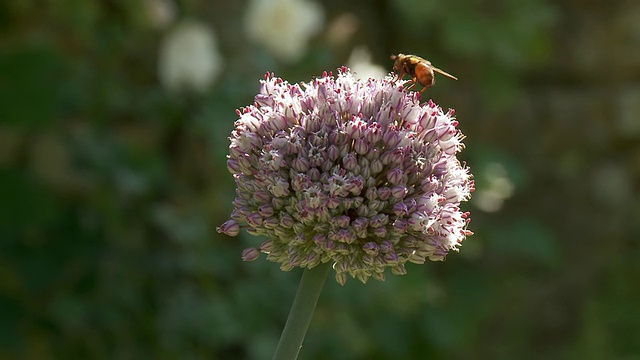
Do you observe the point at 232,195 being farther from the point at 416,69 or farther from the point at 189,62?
the point at 416,69

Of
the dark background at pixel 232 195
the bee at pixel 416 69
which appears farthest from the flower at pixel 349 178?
the dark background at pixel 232 195

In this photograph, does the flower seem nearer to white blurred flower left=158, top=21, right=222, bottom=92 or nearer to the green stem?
the green stem

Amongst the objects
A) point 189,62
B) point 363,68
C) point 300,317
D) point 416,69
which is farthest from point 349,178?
point 189,62

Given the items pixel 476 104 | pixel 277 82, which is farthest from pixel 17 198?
pixel 476 104

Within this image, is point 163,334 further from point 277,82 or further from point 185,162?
point 277,82

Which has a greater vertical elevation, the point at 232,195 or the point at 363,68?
the point at 363,68

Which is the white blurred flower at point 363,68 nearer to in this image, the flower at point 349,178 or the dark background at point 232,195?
the dark background at point 232,195
